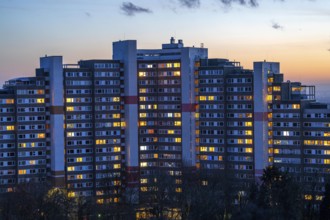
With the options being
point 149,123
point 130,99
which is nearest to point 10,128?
point 130,99

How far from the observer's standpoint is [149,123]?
145 meters

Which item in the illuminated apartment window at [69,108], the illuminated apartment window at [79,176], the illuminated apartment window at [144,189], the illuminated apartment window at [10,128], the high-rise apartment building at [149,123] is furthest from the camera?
the illuminated apartment window at [144,189]

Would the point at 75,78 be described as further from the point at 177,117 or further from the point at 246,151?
the point at 246,151

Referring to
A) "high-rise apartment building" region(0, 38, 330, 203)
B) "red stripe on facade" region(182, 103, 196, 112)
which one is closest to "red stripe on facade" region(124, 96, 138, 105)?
"high-rise apartment building" region(0, 38, 330, 203)

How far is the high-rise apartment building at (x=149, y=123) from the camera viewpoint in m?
133

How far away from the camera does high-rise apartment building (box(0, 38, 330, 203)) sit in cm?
13312

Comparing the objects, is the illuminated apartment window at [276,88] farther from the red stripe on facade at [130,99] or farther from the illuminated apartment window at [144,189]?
the illuminated apartment window at [144,189]

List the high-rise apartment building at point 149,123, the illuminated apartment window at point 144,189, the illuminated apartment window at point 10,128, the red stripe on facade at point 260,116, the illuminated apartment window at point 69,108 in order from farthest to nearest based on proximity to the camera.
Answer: the illuminated apartment window at point 144,189, the illuminated apartment window at point 69,108, the red stripe on facade at point 260,116, the high-rise apartment building at point 149,123, the illuminated apartment window at point 10,128

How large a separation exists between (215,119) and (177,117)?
8.18m

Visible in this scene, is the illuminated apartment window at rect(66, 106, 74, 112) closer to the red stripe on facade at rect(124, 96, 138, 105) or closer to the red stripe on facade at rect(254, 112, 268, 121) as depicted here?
the red stripe on facade at rect(124, 96, 138, 105)

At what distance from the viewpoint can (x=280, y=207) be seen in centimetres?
10131

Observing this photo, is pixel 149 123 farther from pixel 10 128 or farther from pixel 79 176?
pixel 10 128

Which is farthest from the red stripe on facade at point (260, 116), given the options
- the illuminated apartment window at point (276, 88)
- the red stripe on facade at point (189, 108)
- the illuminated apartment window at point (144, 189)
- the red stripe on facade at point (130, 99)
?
the illuminated apartment window at point (144, 189)

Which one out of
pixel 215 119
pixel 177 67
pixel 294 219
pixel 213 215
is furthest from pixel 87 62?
pixel 294 219
